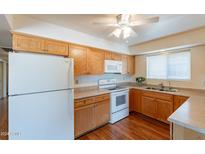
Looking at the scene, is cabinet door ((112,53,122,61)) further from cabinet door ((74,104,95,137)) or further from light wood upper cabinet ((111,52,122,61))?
cabinet door ((74,104,95,137))

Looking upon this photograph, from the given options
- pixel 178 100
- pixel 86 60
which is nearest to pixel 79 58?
pixel 86 60

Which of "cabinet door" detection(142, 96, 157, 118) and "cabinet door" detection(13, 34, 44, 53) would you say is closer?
"cabinet door" detection(13, 34, 44, 53)

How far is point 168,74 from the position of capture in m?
3.29

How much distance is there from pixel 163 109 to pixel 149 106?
383 millimetres

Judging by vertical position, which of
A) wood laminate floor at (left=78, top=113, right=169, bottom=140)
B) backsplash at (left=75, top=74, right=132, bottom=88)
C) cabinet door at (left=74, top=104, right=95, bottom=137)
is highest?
backsplash at (left=75, top=74, right=132, bottom=88)

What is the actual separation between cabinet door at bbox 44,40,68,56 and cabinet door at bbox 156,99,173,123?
8.40ft

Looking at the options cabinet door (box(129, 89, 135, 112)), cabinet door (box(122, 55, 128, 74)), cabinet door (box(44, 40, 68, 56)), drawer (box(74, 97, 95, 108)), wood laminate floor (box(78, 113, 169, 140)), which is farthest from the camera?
cabinet door (box(122, 55, 128, 74))

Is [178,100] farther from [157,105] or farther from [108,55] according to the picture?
[108,55]

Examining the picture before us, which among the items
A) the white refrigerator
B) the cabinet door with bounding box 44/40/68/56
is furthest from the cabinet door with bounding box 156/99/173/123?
the cabinet door with bounding box 44/40/68/56

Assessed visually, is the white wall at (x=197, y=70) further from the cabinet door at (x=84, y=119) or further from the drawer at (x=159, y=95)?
the cabinet door at (x=84, y=119)

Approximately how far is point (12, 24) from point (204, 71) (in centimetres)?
395

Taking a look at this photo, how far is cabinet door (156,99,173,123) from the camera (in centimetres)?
258

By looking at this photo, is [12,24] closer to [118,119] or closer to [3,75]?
[118,119]

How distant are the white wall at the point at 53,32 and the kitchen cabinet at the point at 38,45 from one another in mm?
89
